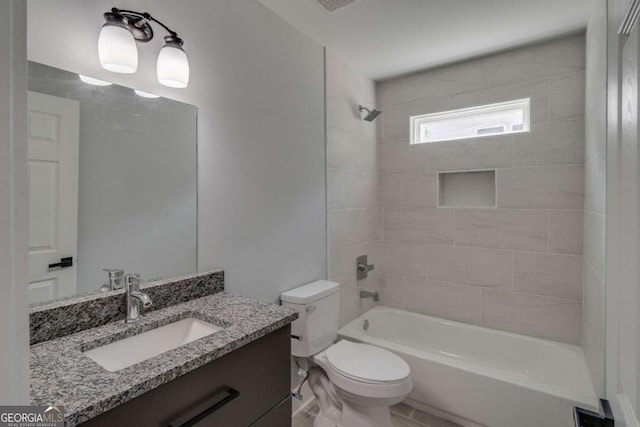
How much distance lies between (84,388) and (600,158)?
225cm

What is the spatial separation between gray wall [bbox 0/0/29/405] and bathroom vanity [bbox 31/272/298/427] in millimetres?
424

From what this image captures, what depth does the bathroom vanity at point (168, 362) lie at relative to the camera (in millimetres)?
804

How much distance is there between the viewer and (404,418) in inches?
85.0

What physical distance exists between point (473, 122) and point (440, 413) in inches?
88.9

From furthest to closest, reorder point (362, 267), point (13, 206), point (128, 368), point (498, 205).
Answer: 1. point (362, 267)
2. point (498, 205)
3. point (128, 368)
4. point (13, 206)

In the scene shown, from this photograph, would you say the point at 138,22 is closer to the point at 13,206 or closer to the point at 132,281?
the point at 132,281

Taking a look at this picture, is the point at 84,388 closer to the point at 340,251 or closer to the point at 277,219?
the point at 277,219

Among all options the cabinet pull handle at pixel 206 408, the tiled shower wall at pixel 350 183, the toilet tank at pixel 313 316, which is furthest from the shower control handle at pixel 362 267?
the cabinet pull handle at pixel 206 408

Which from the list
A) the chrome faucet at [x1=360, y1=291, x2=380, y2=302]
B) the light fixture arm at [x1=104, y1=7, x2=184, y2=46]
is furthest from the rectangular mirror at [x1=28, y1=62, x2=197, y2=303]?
the chrome faucet at [x1=360, y1=291, x2=380, y2=302]

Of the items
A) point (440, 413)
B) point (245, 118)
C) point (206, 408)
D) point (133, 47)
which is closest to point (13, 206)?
point (206, 408)

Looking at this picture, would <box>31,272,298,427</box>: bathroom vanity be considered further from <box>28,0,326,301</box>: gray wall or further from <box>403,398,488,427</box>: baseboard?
<box>403,398,488,427</box>: baseboard

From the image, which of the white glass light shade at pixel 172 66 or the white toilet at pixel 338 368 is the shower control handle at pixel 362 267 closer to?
the white toilet at pixel 338 368

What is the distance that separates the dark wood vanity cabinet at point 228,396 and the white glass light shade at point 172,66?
114cm

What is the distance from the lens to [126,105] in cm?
131
